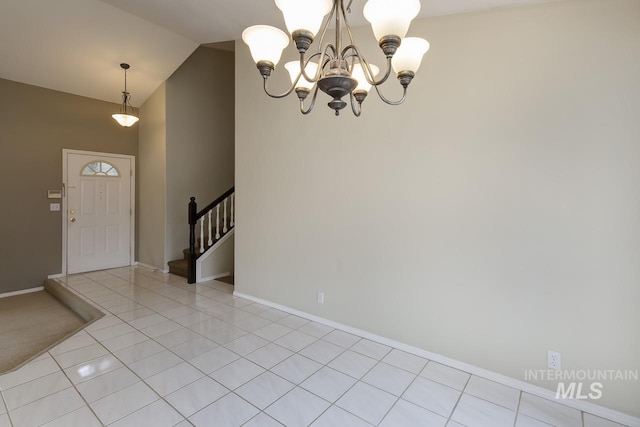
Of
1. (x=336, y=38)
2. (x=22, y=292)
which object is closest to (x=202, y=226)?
(x=22, y=292)

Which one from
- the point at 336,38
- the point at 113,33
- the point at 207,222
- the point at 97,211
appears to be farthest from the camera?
the point at 207,222

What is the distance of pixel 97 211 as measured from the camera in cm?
522

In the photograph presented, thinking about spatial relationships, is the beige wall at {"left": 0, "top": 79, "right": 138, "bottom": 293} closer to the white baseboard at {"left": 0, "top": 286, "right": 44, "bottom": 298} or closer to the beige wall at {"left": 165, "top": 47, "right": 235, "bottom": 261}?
the white baseboard at {"left": 0, "top": 286, "right": 44, "bottom": 298}

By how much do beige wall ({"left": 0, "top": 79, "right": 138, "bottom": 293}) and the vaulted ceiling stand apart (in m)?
0.28

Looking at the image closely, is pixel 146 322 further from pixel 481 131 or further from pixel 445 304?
pixel 481 131

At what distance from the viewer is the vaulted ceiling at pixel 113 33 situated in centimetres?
298

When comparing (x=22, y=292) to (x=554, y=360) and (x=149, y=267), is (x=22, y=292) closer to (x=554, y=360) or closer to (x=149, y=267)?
(x=149, y=267)

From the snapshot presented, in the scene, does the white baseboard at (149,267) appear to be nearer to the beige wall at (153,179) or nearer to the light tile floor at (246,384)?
the beige wall at (153,179)

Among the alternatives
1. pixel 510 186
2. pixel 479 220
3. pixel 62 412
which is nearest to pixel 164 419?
pixel 62 412

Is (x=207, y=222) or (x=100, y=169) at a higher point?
(x=100, y=169)

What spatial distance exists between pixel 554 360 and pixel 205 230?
5.07 meters

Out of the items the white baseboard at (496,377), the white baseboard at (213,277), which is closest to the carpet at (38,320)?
the white baseboard at (213,277)

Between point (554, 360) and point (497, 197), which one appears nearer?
point (554, 360)

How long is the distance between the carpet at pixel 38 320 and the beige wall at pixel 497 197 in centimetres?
273
